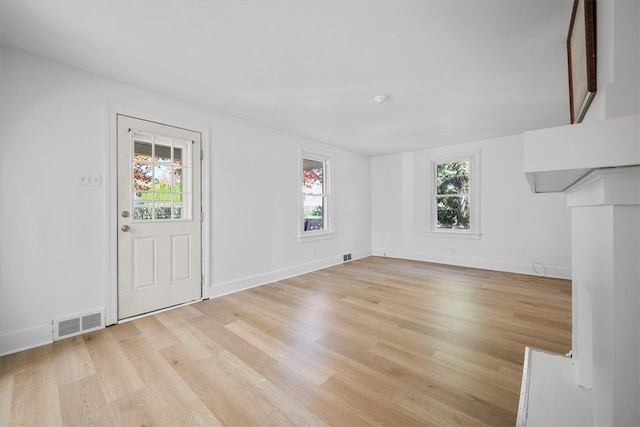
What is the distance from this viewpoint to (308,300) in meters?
3.21

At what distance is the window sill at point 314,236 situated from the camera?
4.59 meters

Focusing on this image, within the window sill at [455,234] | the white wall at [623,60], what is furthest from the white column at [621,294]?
the window sill at [455,234]

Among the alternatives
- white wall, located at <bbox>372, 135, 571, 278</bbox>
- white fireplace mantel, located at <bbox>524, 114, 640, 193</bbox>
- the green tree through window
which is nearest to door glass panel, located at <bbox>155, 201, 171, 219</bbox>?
white fireplace mantel, located at <bbox>524, 114, 640, 193</bbox>

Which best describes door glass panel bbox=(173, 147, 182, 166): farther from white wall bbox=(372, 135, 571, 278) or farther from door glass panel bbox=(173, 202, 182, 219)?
white wall bbox=(372, 135, 571, 278)

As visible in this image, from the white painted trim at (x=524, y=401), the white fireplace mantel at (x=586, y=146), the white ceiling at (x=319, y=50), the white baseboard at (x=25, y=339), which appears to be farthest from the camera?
the white baseboard at (x=25, y=339)

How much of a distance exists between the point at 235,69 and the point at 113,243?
2064 mm

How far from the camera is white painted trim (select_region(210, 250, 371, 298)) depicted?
3.40 meters

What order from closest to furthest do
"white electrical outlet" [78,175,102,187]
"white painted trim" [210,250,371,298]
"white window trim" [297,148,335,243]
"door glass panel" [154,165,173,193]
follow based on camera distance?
"white electrical outlet" [78,175,102,187] → "door glass panel" [154,165,173,193] → "white painted trim" [210,250,371,298] → "white window trim" [297,148,335,243]

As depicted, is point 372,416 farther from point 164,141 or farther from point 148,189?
point 164,141

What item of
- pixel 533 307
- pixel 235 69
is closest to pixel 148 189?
pixel 235 69

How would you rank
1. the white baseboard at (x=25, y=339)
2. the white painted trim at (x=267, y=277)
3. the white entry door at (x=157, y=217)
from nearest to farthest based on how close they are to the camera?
the white baseboard at (x=25, y=339) < the white entry door at (x=157, y=217) < the white painted trim at (x=267, y=277)

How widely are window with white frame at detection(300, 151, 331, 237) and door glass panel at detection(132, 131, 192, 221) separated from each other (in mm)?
2305

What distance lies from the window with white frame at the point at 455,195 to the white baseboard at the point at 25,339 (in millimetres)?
5709

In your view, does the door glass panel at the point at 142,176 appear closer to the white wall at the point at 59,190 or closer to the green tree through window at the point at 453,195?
the white wall at the point at 59,190
